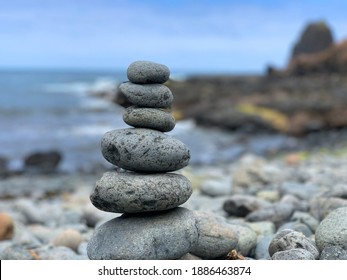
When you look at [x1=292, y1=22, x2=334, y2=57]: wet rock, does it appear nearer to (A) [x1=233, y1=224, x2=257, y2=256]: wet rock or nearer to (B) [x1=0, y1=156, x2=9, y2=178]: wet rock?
(B) [x1=0, y1=156, x2=9, y2=178]: wet rock

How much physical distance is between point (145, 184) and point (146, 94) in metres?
0.98

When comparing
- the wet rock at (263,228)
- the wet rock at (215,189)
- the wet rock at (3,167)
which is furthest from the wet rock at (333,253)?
the wet rock at (3,167)

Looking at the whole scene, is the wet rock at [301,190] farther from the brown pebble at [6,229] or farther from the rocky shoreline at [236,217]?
the brown pebble at [6,229]

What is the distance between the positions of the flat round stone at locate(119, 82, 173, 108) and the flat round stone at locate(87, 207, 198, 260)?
46.7 inches

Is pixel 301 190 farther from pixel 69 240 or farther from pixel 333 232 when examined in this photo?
pixel 69 240

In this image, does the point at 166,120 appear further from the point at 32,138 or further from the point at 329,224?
the point at 32,138

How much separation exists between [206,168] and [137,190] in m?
14.5

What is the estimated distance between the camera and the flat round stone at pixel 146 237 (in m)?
5.18

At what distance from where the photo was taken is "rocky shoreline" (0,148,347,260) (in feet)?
20.1

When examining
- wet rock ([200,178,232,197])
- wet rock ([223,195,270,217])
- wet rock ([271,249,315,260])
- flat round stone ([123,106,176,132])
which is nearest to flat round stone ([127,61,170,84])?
flat round stone ([123,106,176,132])

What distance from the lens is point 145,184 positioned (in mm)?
5195

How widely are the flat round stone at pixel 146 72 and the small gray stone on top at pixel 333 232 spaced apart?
98.9 inches

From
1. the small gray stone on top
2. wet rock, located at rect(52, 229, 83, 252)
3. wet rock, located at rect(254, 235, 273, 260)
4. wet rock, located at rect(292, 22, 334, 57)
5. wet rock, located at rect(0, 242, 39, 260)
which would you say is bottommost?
wet rock, located at rect(52, 229, 83, 252)

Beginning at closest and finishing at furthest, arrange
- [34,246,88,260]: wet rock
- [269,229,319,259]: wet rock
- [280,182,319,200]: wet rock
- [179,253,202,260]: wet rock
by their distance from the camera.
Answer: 1. [269,229,319,259]: wet rock
2. [179,253,202,260]: wet rock
3. [34,246,88,260]: wet rock
4. [280,182,319,200]: wet rock
